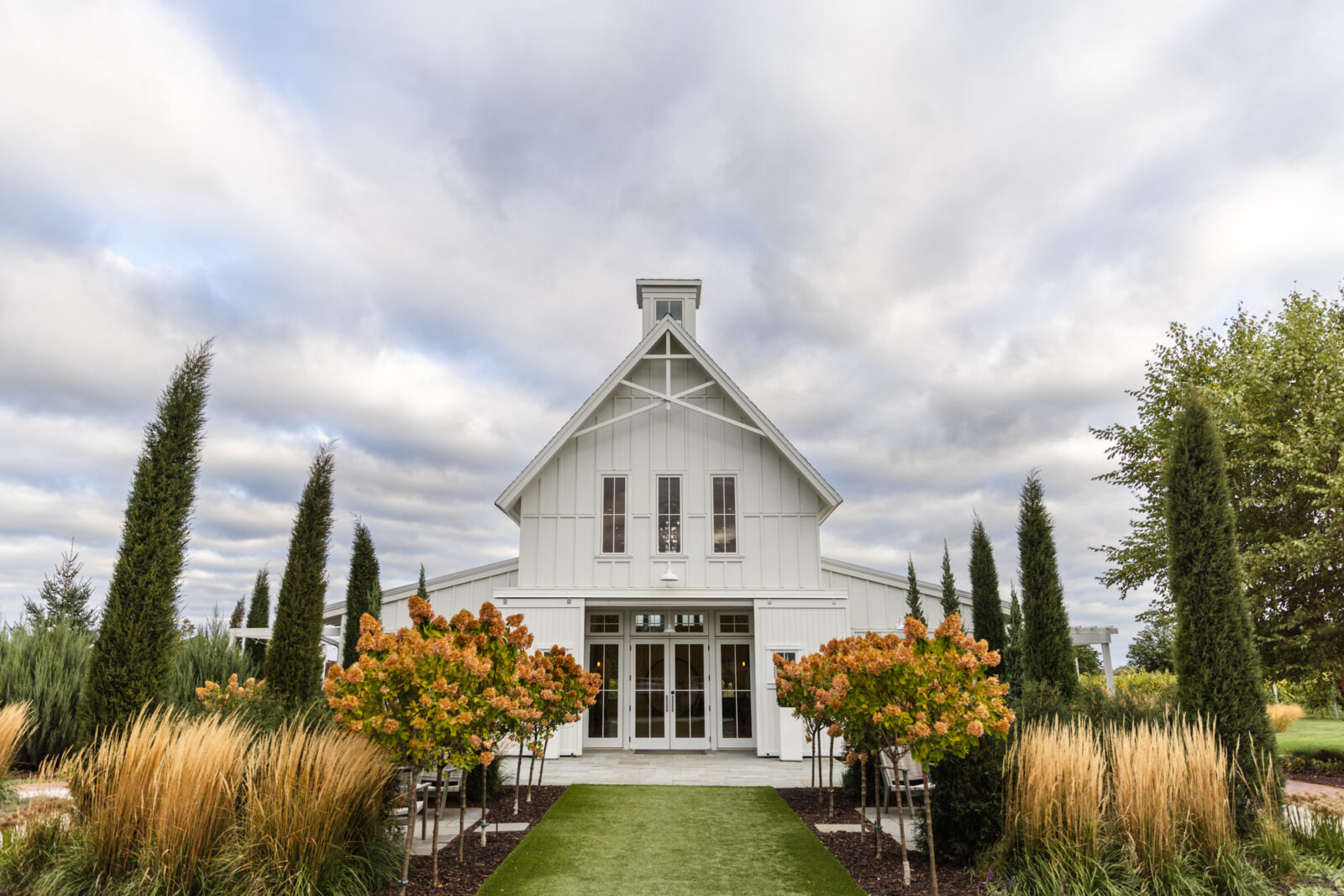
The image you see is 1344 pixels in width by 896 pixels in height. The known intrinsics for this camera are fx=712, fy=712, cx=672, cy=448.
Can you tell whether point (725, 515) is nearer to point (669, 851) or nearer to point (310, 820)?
point (669, 851)

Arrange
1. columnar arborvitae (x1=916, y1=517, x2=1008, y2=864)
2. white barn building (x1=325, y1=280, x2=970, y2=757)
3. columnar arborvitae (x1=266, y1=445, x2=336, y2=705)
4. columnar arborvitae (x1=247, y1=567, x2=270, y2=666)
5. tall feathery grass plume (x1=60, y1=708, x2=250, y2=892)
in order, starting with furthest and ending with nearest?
columnar arborvitae (x1=247, y1=567, x2=270, y2=666) → white barn building (x1=325, y1=280, x2=970, y2=757) → columnar arborvitae (x1=266, y1=445, x2=336, y2=705) → columnar arborvitae (x1=916, y1=517, x2=1008, y2=864) → tall feathery grass plume (x1=60, y1=708, x2=250, y2=892)

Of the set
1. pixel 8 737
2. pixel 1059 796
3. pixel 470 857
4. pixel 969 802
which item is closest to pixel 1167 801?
pixel 1059 796

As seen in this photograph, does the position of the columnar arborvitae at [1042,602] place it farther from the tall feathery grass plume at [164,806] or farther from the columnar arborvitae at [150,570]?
the columnar arborvitae at [150,570]

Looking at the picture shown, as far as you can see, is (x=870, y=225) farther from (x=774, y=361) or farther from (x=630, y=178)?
(x=774, y=361)

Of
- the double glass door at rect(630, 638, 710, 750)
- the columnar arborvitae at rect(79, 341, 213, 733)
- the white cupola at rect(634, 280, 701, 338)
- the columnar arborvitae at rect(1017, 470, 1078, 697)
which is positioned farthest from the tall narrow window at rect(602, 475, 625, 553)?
the columnar arborvitae at rect(79, 341, 213, 733)

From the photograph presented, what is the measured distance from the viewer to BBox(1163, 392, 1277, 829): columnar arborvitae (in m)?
6.02

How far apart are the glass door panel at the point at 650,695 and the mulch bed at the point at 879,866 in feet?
18.8

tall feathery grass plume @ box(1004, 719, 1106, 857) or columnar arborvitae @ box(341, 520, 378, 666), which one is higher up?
columnar arborvitae @ box(341, 520, 378, 666)

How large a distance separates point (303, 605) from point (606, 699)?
6862mm

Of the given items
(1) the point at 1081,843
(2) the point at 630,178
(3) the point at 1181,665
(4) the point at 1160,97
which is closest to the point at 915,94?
(4) the point at 1160,97

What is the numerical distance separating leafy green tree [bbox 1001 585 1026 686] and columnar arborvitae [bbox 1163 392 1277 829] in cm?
549

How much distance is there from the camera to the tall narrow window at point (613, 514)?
527 inches

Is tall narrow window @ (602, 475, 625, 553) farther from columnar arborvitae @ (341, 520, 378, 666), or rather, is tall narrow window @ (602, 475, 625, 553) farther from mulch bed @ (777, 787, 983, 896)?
mulch bed @ (777, 787, 983, 896)

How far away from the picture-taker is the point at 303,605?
8148mm
